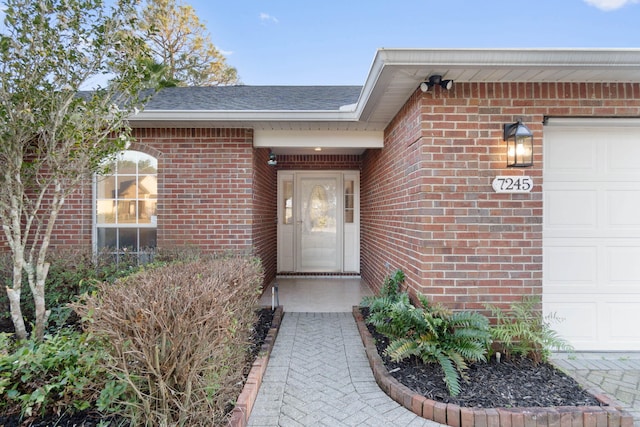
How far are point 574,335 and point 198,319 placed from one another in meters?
3.66

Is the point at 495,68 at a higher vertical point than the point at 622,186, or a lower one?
higher

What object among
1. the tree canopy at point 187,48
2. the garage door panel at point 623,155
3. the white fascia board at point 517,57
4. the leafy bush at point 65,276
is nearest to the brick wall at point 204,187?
the leafy bush at point 65,276

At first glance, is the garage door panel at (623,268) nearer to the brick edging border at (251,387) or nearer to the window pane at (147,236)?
the brick edging border at (251,387)

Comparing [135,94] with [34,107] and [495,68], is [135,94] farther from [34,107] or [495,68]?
[495,68]

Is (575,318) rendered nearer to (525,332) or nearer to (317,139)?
(525,332)

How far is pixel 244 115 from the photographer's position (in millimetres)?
4332

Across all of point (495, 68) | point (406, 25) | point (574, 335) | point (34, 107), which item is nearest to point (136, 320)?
point (34, 107)

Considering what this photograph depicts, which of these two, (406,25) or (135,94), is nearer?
(135,94)

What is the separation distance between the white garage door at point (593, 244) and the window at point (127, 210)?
5188 mm

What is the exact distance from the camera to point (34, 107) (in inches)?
109

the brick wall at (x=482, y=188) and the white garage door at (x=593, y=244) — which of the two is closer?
the brick wall at (x=482, y=188)

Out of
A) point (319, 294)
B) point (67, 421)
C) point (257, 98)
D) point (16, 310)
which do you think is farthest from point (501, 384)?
point (257, 98)

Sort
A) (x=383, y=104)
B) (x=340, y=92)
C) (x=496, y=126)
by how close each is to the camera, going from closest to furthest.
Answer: (x=496, y=126), (x=383, y=104), (x=340, y=92)

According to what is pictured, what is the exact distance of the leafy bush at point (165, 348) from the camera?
5.64 ft
